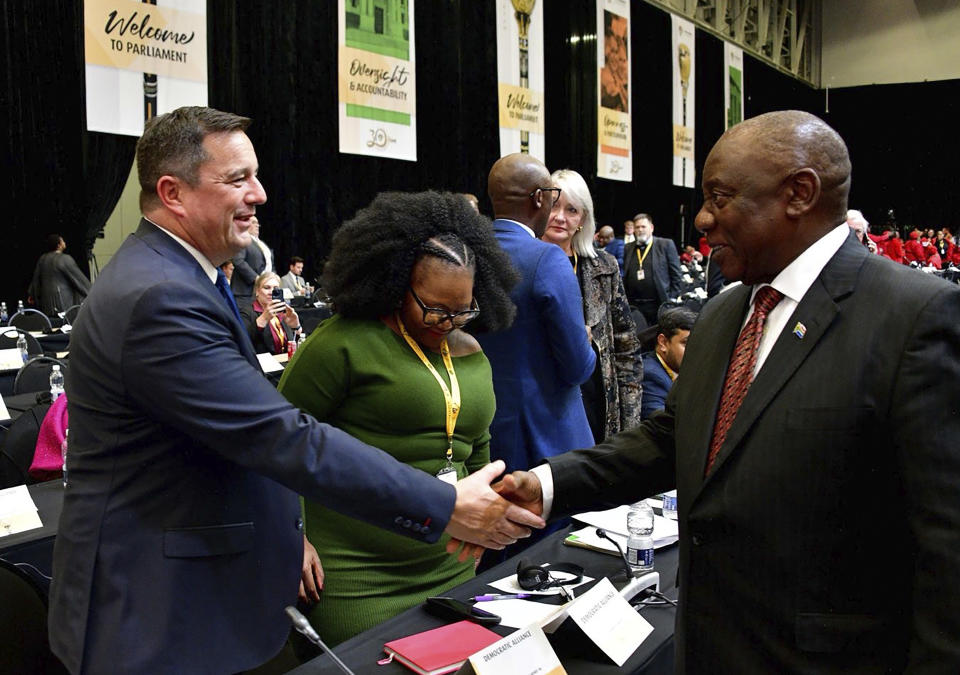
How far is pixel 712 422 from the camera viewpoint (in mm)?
1405

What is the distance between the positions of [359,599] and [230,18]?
9185 mm

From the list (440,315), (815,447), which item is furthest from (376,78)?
(815,447)

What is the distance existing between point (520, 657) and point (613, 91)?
13.5m

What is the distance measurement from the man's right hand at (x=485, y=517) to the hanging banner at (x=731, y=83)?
1745cm

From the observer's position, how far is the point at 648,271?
9.61m

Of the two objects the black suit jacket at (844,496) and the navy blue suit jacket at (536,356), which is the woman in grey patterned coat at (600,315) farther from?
the black suit jacket at (844,496)

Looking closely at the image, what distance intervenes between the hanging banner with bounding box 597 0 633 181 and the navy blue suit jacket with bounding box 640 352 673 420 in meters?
10.2

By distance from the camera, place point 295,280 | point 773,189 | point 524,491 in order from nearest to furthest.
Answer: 1. point 773,189
2. point 524,491
3. point 295,280

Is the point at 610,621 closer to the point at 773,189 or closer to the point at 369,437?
the point at 369,437

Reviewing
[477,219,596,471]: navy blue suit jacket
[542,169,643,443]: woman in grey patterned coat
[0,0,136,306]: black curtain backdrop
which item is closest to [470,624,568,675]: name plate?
[477,219,596,471]: navy blue suit jacket

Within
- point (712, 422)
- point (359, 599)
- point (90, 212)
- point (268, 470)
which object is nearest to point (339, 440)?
point (268, 470)

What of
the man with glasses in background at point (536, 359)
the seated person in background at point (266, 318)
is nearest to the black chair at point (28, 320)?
the seated person in background at point (266, 318)

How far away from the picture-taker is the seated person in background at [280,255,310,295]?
10.7 meters

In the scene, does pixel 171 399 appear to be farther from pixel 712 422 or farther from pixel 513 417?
pixel 513 417
